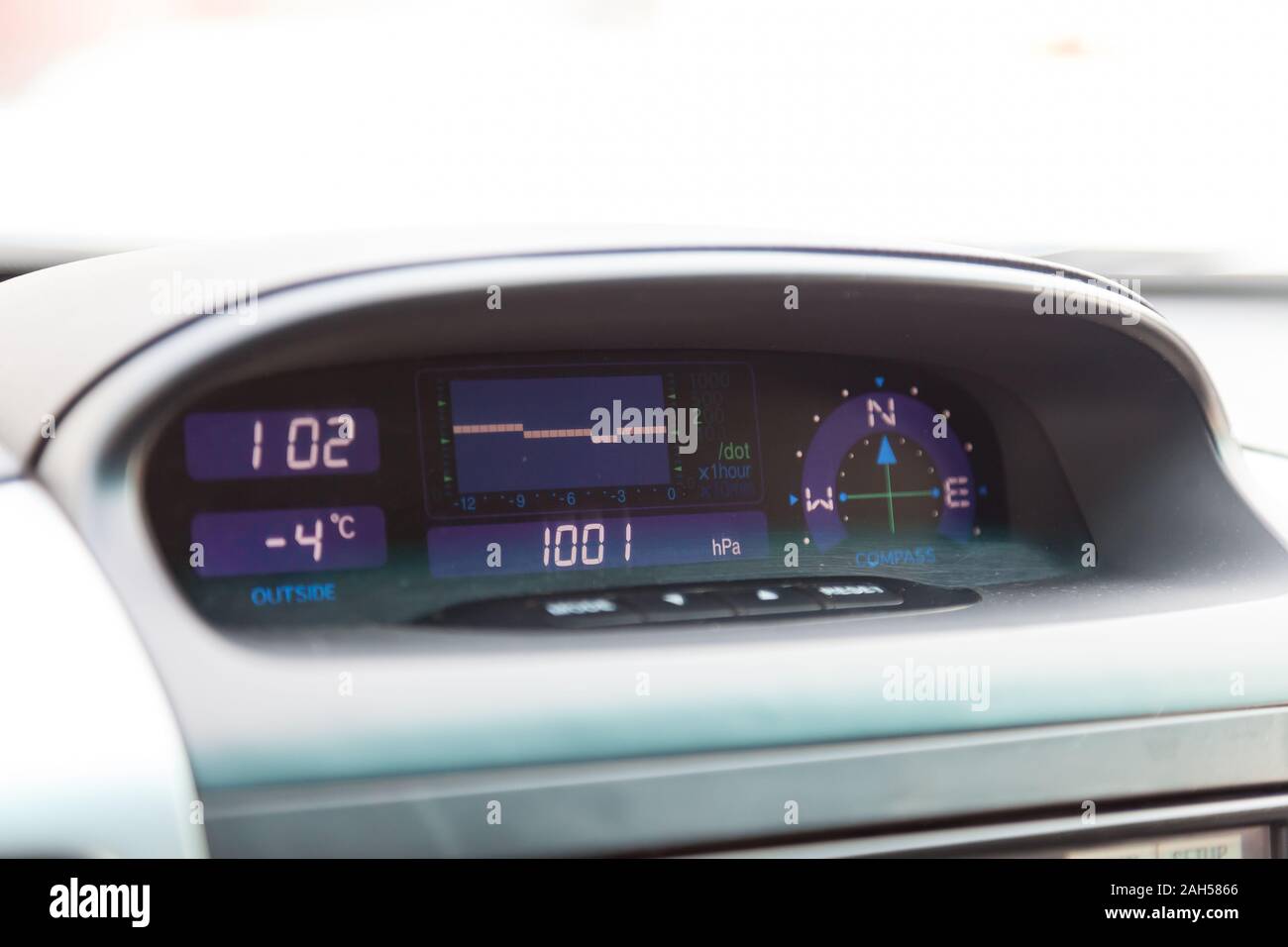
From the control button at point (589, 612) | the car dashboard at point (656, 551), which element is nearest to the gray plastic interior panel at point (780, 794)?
the car dashboard at point (656, 551)

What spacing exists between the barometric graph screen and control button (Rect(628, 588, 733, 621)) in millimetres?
204

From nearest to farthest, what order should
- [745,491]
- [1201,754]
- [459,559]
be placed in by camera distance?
[1201,754] < [459,559] < [745,491]

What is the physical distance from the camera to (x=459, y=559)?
4.33ft

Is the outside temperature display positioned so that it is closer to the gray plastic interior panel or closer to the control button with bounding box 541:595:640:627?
the control button with bounding box 541:595:640:627

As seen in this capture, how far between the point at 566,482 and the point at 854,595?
1.15ft

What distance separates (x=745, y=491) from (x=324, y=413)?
0.52m

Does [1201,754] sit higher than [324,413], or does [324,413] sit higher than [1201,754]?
[324,413]

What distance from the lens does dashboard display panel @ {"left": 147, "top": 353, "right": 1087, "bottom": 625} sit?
3.95 feet

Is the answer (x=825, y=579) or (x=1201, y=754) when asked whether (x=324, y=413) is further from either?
(x=1201, y=754)

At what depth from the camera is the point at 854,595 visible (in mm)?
1260

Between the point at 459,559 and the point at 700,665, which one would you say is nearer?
the point at 700,665

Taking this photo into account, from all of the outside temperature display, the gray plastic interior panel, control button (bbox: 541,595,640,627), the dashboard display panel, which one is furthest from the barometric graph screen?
the gray plastic interior panel

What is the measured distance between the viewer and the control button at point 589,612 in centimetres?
113
